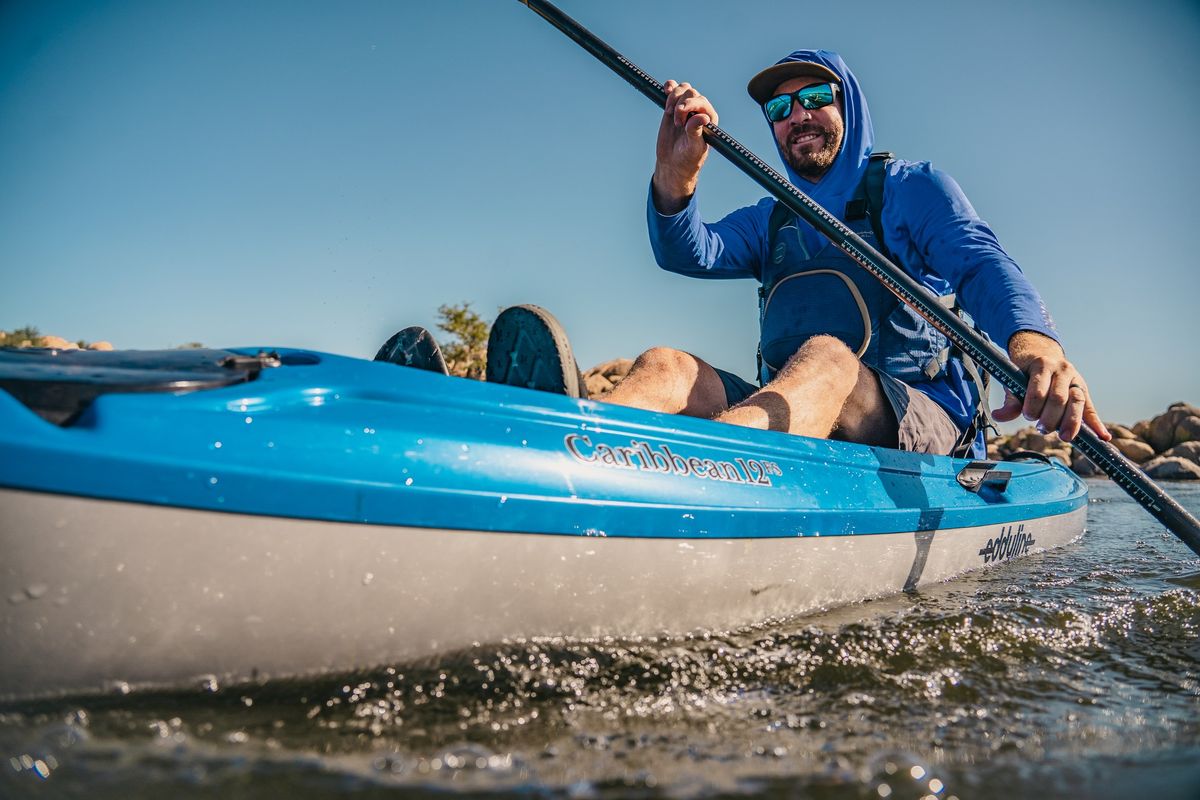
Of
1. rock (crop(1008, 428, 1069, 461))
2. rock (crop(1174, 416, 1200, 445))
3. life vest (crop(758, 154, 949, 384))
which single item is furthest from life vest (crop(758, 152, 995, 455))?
rock (crop(1174, 416, 1200, 445))

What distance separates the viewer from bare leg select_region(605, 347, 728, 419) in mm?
2896

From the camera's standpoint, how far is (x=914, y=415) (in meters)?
3.21

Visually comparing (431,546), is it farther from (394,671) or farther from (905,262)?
(905,262)

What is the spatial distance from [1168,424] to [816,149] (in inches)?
879

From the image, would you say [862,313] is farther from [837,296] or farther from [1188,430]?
[1188,430]

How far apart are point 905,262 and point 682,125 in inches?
45.5

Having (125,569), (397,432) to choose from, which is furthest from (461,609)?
(125,569)

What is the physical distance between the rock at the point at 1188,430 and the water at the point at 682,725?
73.9 feet

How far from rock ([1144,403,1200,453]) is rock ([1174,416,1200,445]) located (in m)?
0.10

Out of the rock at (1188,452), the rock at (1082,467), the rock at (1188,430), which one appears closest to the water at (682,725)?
the rock at (1082,467)

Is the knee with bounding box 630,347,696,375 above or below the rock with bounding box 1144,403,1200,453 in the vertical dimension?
above

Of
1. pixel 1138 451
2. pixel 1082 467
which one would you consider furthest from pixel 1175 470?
pixel 1138 451

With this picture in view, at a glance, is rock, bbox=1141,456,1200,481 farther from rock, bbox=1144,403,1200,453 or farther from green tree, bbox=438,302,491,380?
green tree, bbox=438,302,491,380

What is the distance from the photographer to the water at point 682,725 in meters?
1.26
